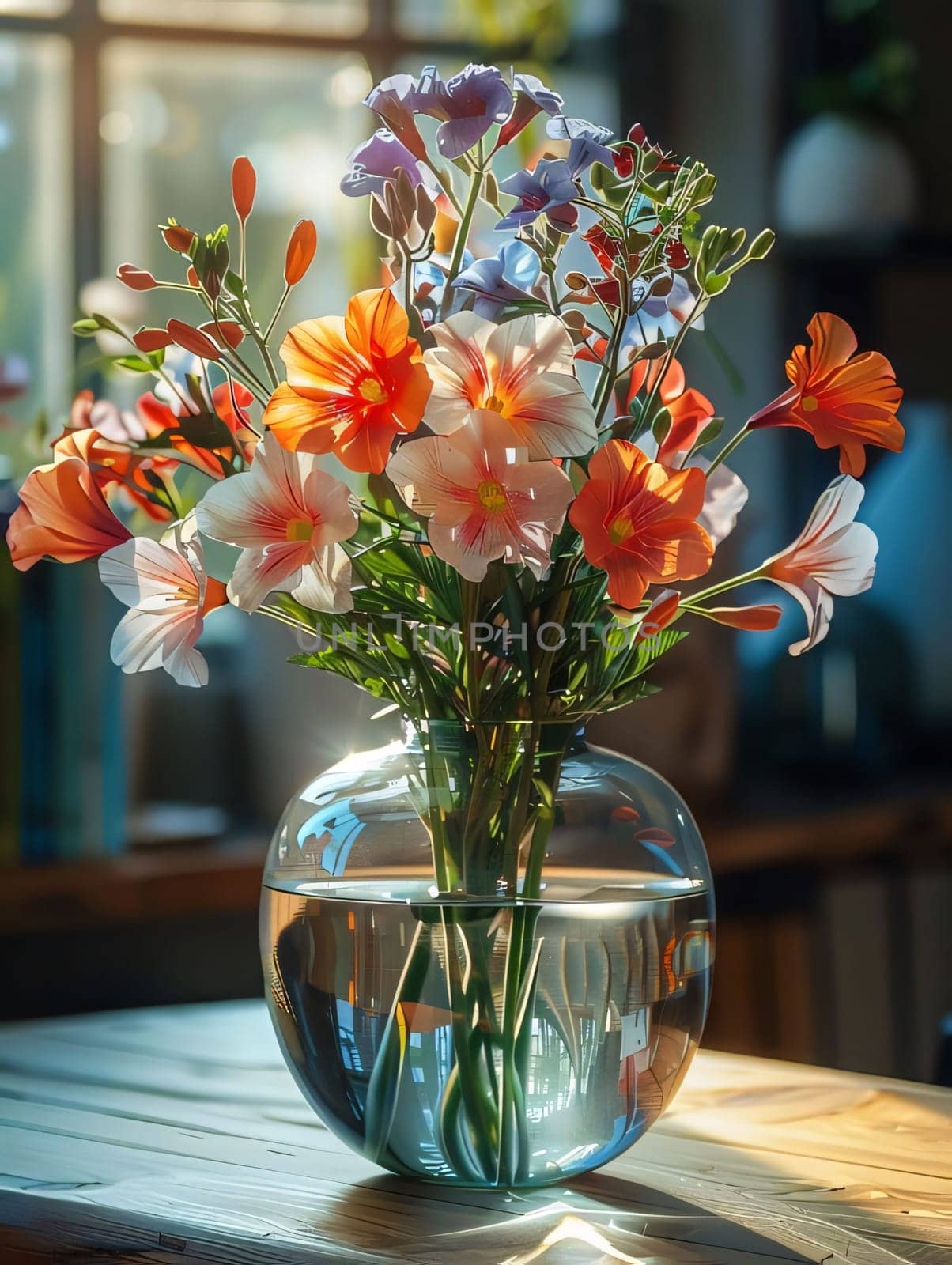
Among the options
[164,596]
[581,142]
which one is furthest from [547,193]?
[164,596]

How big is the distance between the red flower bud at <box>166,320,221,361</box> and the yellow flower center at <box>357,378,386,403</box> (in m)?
0.08

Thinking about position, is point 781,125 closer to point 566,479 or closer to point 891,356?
point 891,356

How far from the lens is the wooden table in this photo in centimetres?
68

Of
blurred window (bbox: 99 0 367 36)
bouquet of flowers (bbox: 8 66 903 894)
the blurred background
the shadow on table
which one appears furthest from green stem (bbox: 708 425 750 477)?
blurred window (bbox: 99 0 367 36)

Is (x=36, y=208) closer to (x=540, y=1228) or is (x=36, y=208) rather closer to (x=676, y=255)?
(x=676, y=255)

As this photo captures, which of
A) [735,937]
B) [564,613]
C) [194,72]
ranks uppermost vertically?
[194,72]

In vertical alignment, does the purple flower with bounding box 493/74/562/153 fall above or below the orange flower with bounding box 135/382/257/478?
above

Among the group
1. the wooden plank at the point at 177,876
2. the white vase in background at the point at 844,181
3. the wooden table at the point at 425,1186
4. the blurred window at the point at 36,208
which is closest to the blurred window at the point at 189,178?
the blurred window at the point at 36,208

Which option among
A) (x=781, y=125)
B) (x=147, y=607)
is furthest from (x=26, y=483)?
(x=781, y=125)

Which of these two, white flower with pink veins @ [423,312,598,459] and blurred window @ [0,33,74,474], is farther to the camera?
blurred window @ [0,33,74,474]

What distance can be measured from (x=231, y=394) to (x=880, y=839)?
1.55 m

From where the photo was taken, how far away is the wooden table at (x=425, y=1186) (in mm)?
677

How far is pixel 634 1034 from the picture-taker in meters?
0.72

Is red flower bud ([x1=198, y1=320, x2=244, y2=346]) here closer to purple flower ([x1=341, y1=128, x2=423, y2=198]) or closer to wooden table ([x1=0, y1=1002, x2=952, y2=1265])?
purple flower ([x1=341, y1=128, x2=423, y2=198])
